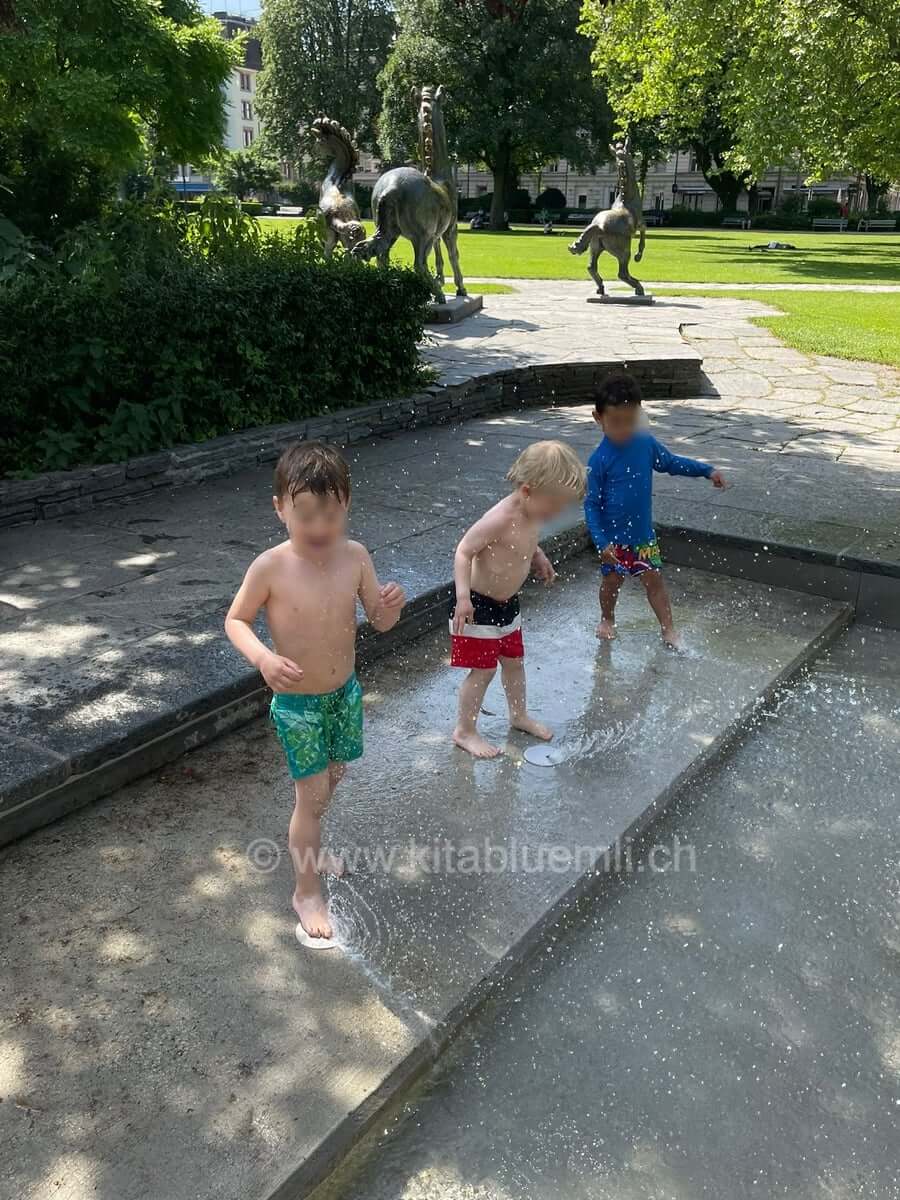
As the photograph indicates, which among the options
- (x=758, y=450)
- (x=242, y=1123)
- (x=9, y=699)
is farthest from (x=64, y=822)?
(x=758, y=450)

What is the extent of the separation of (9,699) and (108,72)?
26.6 ft

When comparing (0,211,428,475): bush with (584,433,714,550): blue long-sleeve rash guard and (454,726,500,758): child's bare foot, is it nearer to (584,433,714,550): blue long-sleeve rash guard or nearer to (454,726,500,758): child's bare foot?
(584,433,714,550): blue long-sleeve rash guard

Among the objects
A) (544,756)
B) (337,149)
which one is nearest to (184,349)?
(544,756)

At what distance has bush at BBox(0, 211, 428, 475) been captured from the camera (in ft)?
19.1

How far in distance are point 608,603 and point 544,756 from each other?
1233mm

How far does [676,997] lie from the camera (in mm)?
2463

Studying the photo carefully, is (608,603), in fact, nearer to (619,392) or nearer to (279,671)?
(619,392)

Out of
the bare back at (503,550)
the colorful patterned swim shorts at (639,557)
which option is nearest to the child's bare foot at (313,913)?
the bare back at (503,550)

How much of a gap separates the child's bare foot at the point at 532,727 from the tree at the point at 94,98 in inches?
258

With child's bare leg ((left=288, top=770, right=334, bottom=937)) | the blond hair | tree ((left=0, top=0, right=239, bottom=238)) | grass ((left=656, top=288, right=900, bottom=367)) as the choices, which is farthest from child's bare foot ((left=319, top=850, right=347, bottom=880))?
grass ((left=656, top=288, right=900, bottom=367))

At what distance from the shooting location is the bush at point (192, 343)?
19.1ft

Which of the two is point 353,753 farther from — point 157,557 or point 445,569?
point 157,557

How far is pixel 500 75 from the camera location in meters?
46.9

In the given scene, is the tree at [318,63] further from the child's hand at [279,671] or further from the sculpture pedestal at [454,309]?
the child's hand at [279,671]
